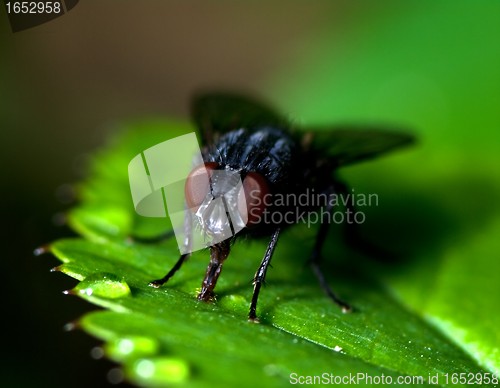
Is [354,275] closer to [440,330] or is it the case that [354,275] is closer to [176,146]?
[440,330]

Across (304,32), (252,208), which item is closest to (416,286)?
(252,208)

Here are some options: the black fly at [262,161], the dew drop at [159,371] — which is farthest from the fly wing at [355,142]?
the dew drop at [159,371]

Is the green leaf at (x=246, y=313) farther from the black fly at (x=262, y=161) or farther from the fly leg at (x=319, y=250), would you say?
the black fly at (x=262, y=161)

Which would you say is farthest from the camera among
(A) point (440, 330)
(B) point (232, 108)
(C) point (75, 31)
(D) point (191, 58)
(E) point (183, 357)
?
(D) point (191, 58)

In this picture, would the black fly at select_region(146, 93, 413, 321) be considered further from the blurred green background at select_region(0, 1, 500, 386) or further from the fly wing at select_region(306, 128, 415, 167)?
the blurred green background at select_region(0, 1, 500, 386)

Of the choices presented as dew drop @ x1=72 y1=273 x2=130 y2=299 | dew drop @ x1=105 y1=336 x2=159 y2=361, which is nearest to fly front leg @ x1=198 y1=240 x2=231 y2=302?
dew drop @ x1=72 y1=273 x2=130 y2=299

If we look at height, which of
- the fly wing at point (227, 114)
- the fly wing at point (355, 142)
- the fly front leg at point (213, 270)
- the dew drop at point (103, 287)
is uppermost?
the fly wing at point (227, 114)
